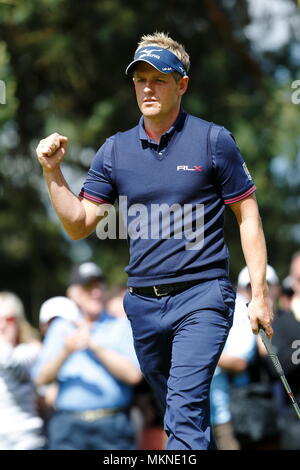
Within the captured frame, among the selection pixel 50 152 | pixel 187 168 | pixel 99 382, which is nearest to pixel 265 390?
pixel 99 382

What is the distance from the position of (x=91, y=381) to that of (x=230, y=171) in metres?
2.66

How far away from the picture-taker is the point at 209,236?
4.56m

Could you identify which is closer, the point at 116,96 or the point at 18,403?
the point at 18,403

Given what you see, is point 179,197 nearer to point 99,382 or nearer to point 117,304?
point 99,382

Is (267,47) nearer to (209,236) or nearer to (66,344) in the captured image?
(66,344)

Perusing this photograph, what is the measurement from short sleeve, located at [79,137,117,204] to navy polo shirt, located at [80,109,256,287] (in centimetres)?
11

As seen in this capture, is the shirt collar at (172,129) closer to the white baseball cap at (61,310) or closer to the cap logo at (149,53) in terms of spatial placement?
the cap logo at (149,53)

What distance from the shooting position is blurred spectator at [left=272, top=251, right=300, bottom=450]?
667 centimetres

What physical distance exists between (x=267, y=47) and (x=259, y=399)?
10.7m

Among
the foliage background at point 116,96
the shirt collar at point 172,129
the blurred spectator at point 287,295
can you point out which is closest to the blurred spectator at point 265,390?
the blurred spectator at point 287,295

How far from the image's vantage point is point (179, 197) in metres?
4.47

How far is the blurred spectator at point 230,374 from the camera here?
670cm
